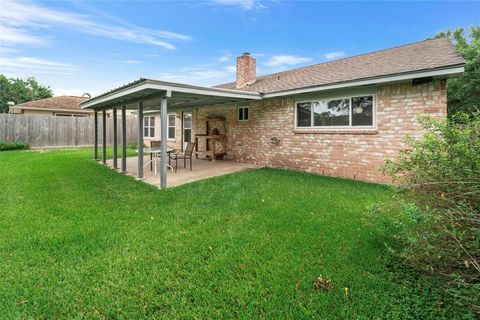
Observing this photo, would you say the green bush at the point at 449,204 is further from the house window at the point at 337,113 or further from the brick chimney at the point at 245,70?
the brick chimney at the point at 245,70

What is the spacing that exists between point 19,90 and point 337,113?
154 feet

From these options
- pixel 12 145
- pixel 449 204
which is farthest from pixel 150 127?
pixel 449 204

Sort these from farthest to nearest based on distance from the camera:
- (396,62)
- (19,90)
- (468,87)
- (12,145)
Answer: (19,90), (12,145), (468,87), (396,62)

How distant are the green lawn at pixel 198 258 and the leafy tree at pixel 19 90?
4231cm

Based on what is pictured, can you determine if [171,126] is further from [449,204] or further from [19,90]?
[19,90]

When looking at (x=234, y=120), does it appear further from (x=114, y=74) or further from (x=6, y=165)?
(x=114, y=74)

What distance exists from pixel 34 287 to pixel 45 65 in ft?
80.4

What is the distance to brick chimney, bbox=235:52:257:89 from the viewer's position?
12.9 m

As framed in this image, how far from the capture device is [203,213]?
4953 mm

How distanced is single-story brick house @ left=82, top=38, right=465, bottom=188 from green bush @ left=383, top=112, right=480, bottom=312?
4.32 metres

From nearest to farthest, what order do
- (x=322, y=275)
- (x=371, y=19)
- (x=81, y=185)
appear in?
1. (x=322, y=275)
2. (x=81, y=185)
3. (x=371, y=19)

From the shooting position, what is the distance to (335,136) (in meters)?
8.45

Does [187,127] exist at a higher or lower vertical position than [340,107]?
lower

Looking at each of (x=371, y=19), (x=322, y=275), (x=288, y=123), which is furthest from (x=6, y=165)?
(x=371, y=19)
